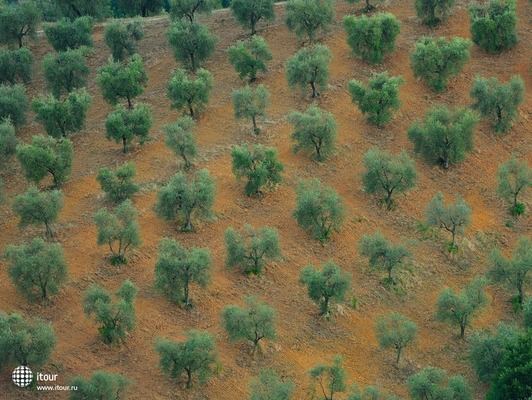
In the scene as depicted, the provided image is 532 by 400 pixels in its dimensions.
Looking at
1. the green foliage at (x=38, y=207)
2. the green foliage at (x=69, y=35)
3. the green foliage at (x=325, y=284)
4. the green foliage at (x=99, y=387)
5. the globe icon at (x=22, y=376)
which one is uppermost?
the green foliage at (x=69, y=35)

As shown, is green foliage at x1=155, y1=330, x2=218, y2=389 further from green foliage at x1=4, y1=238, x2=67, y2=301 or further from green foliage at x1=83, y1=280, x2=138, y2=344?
green foliage at x1=4, y1=238, x2=67, y2=301

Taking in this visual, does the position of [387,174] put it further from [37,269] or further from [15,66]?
[15,66]

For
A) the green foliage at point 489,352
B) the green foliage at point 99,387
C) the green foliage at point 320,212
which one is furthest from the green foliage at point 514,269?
the green foliage at point 99,387

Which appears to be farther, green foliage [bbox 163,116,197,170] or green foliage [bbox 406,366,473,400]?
green foliage [bbox 163,116,197,170]

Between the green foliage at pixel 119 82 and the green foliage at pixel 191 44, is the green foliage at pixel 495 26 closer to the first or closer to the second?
the green foliage at pixel 191 44

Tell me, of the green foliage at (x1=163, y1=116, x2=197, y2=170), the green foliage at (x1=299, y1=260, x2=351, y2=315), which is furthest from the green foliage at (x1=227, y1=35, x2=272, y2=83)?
the green foliage at (x1=299, y1=260, x2=351, y2=315)

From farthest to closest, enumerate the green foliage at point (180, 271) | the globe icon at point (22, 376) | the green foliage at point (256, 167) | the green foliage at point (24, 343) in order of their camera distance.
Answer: the green foliage at point (256, 167) → the green foliage at point (180, 271) → the globe icon at point (22, 376) → the green foliage at point (24, 343)
